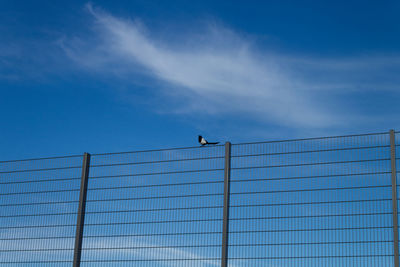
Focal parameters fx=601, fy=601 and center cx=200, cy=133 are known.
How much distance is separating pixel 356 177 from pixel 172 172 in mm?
5036

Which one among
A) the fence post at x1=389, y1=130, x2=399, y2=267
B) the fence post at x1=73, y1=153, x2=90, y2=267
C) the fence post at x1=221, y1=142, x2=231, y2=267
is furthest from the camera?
the fence post at x1=73, y1=153, x2=90, y2=267

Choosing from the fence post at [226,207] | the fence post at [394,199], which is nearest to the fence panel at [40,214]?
the fence post at [226,207]

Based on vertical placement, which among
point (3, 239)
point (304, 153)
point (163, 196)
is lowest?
point (3, 239)

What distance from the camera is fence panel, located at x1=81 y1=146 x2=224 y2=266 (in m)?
16.0

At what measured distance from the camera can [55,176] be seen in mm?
18422

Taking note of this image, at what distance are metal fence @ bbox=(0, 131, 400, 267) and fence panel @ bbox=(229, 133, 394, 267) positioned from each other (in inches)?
1.0

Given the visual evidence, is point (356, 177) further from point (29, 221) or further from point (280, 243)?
point (29, 221)

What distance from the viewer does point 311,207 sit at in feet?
50.1

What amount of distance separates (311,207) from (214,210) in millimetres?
2566

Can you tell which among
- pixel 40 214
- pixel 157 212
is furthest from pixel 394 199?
pixel 40 214

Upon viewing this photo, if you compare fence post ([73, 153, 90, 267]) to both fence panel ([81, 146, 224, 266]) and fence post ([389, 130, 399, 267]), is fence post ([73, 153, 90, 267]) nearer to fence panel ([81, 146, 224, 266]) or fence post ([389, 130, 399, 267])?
fence panel ([81, 146, 224, 266])

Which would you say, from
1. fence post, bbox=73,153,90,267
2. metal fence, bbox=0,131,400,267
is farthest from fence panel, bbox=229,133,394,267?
fence post, bbox=73,153,90,267

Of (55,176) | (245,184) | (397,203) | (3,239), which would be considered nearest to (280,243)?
(245,184)

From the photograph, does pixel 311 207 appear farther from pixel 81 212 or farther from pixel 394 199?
pixel 81 212
